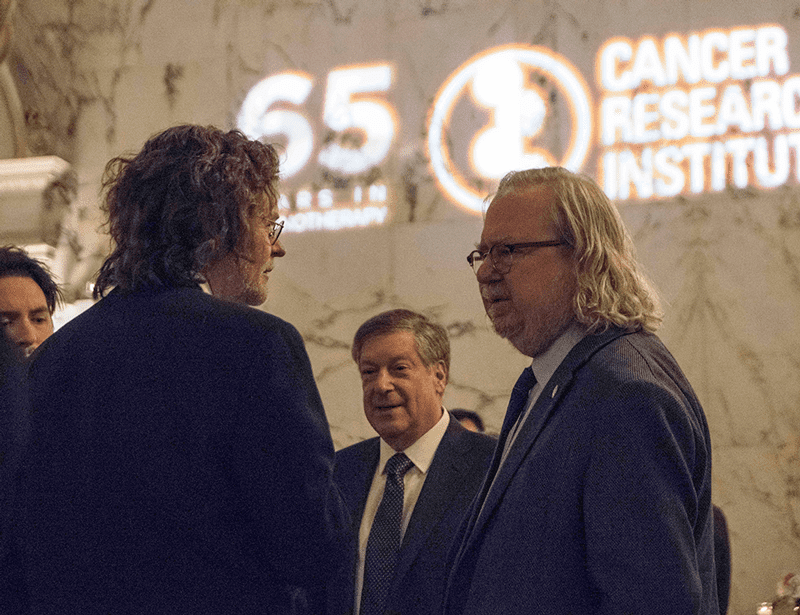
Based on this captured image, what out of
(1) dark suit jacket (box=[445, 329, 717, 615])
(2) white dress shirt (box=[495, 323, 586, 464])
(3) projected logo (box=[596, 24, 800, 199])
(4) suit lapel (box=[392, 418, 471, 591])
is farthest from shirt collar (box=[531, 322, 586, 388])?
(3) projected logo (box=[596, 24, 800, 199])

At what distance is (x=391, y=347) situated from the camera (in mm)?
3289

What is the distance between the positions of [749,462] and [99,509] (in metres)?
4.37

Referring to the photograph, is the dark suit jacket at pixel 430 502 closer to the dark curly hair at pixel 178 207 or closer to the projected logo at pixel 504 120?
the dark curly hair at pixel 178 207

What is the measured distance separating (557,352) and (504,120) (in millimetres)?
4031

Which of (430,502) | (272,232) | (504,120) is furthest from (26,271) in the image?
(504,120)

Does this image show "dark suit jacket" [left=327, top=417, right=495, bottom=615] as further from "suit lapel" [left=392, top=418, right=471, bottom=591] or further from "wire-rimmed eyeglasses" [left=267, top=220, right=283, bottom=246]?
"wire-rimmed eyeglasses" [left=267, top=220, right=283, bottom=246]

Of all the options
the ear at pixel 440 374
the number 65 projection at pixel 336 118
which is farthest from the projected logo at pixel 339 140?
the ear at pixel 440 374

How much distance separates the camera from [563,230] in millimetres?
2004

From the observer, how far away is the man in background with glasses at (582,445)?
5.11 feet

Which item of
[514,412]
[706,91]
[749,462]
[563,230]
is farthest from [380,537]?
[706,91]

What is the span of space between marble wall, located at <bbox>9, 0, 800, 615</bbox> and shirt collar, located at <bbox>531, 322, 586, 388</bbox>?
347 cm

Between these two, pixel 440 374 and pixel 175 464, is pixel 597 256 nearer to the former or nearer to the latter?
pixel 175 464

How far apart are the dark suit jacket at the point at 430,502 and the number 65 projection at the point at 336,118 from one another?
3.11 metres

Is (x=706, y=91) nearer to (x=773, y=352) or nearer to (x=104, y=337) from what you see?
(x=773, y=352)
